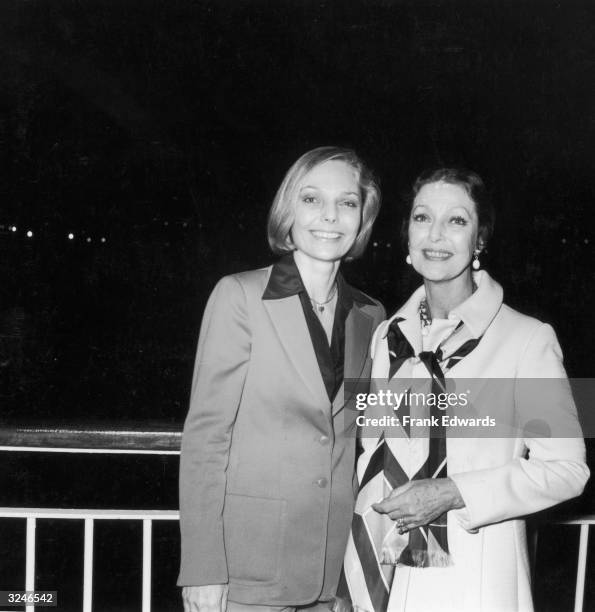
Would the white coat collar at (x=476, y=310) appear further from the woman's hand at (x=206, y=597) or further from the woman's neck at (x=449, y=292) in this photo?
the woman's hand at (x=206, y=597)

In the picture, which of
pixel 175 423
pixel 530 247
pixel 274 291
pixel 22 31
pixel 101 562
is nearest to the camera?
pixel 274 291

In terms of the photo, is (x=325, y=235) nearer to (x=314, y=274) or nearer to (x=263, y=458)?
(x=314, y=274)

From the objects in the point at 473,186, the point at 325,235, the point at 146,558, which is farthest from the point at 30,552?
the point at 473,186

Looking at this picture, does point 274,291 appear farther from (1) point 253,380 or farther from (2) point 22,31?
(2) point 22,31

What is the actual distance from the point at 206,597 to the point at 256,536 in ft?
0.63

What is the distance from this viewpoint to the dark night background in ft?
10.2

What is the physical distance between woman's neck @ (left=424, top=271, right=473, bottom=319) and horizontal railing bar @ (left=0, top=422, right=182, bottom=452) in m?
0.93

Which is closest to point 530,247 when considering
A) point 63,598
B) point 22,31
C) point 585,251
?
point 585,251

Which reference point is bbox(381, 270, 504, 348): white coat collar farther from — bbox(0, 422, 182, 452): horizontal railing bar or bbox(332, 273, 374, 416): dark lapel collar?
bbox(0, 422, 182, 452): horizontal railing bar

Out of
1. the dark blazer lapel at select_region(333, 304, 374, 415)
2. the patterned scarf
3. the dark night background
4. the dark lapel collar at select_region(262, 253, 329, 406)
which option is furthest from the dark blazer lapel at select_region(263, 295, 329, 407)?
the dark night background

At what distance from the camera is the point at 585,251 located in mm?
28734

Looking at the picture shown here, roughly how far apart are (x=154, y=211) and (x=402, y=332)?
90.2 ft

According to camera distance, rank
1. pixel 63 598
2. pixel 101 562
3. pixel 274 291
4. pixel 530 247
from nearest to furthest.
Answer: pixel 274 291, pixel 63 598, pixel 101 562, pixel 530 247

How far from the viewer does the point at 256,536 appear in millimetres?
1477
